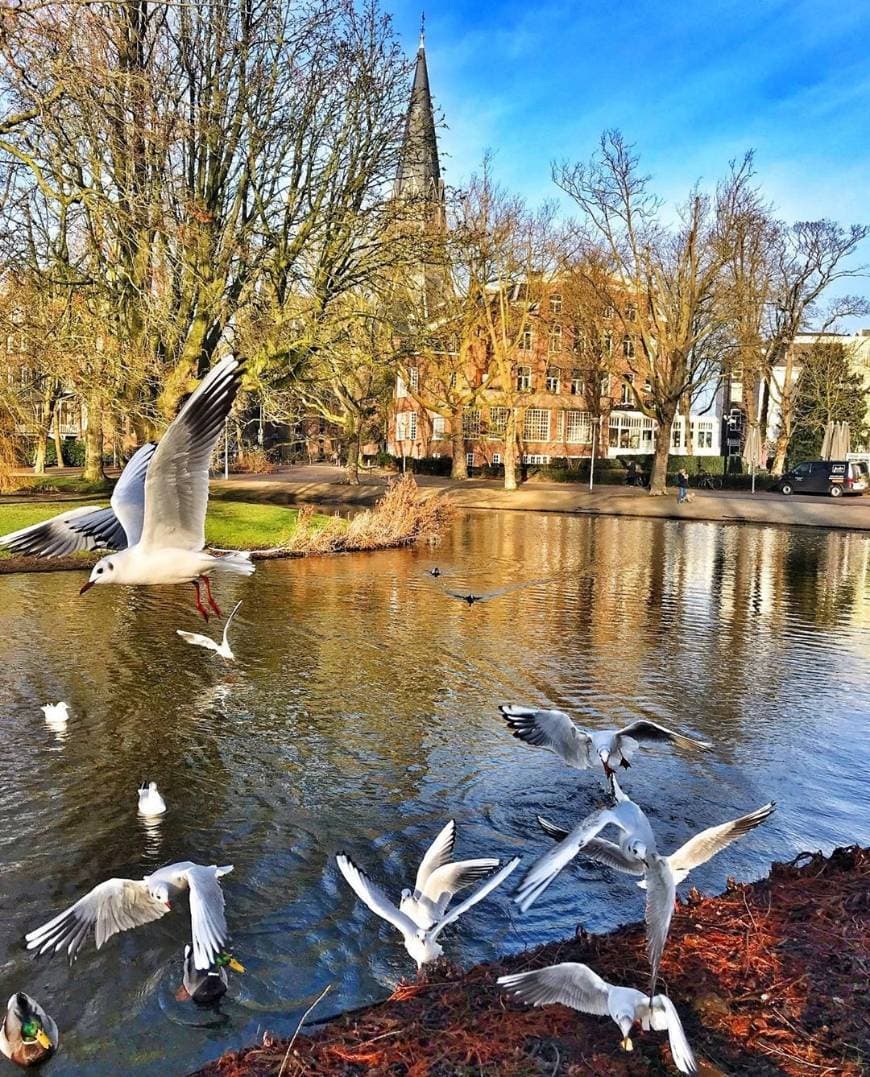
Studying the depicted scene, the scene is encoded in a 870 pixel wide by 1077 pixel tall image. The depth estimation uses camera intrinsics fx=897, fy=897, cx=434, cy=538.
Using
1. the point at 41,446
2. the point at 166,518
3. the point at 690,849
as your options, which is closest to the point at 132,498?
the point at 166,518

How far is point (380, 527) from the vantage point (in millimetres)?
24078

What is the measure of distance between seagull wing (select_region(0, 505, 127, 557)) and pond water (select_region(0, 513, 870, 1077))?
197cm

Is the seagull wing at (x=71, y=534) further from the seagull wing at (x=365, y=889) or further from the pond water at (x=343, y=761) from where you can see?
the seagull wing at (x=365, y=889)

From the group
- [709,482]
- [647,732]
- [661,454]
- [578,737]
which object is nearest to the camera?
[647,732]

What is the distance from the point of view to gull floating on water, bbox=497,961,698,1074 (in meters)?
3.45

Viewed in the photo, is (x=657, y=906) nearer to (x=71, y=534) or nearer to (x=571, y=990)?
(x=571, y=990)

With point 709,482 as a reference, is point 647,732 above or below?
above

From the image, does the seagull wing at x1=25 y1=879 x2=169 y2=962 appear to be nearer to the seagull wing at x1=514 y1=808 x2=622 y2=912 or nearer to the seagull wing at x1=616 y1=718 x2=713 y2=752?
the seagull wing at x1=514 y1=808 x2=622 y2=912

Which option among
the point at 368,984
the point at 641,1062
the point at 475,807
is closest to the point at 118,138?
the point at 475,807

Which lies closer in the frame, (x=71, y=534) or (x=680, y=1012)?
(x=680, y=1012)

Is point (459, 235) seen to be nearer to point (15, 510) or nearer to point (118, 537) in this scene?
point (15, 510)

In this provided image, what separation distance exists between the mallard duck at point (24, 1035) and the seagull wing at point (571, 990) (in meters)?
2.16

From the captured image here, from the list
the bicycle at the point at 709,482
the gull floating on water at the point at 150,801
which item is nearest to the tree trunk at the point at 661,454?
the bicycle at the point at 709,482

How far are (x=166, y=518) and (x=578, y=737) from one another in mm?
3112
